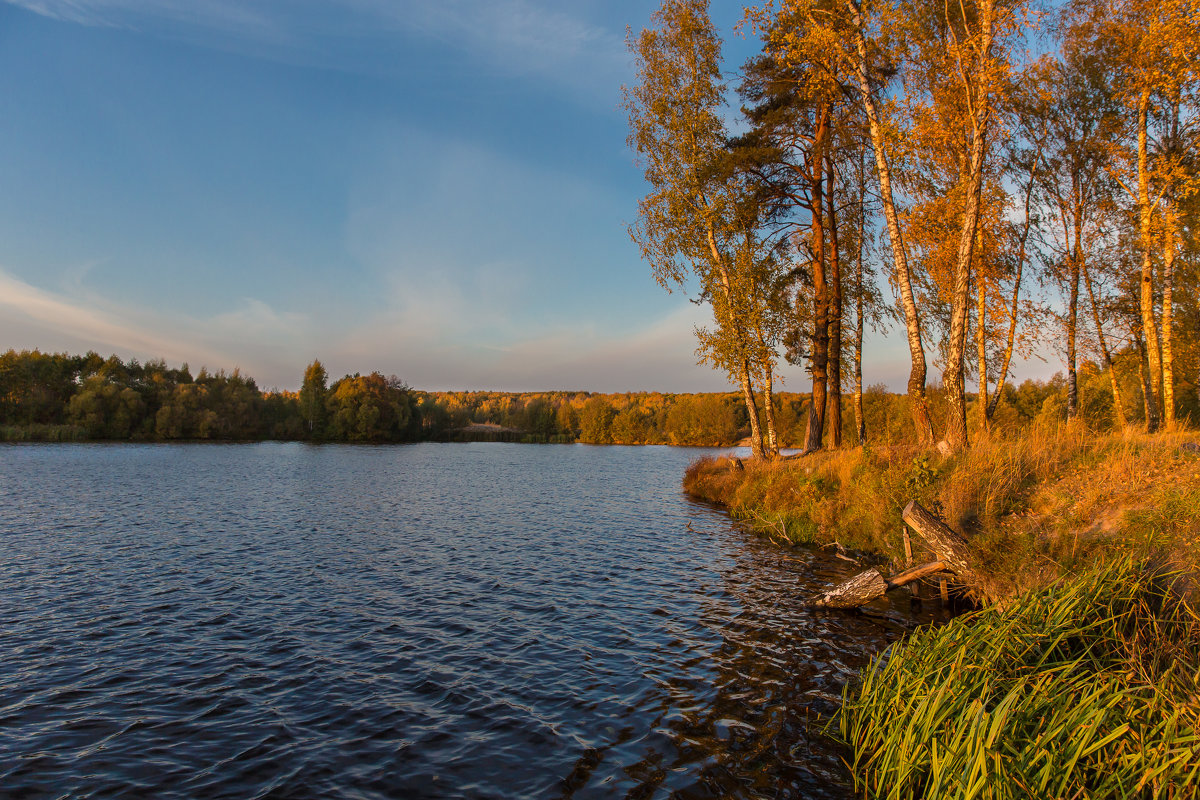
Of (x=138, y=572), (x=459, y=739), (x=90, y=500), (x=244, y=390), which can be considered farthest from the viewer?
(x=244, y=390)

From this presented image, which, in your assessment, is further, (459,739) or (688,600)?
(688,600)

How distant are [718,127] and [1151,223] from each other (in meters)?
13.9

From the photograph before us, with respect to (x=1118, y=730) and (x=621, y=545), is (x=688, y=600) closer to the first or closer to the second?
(x=621, y=545)

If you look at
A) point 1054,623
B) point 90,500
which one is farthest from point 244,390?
point 1054,623

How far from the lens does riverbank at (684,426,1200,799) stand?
3.62m

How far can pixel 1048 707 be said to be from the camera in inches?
166

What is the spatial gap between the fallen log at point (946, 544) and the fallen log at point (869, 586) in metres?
0.25

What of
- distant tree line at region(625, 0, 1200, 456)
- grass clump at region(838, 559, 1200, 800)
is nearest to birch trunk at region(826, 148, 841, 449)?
distant tree line at region(625, 0, 1200, 456)

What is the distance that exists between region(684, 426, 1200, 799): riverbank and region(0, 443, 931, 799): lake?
1.16 metres

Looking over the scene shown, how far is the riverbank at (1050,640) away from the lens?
362 centimetres

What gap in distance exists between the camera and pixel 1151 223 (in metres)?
17.3

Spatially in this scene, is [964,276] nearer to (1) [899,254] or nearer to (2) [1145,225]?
(1) [899,254]

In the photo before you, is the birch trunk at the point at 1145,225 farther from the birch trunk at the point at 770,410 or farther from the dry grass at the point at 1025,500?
the birch trunk at the point at 770,410

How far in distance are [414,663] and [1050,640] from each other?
23.9 feet
